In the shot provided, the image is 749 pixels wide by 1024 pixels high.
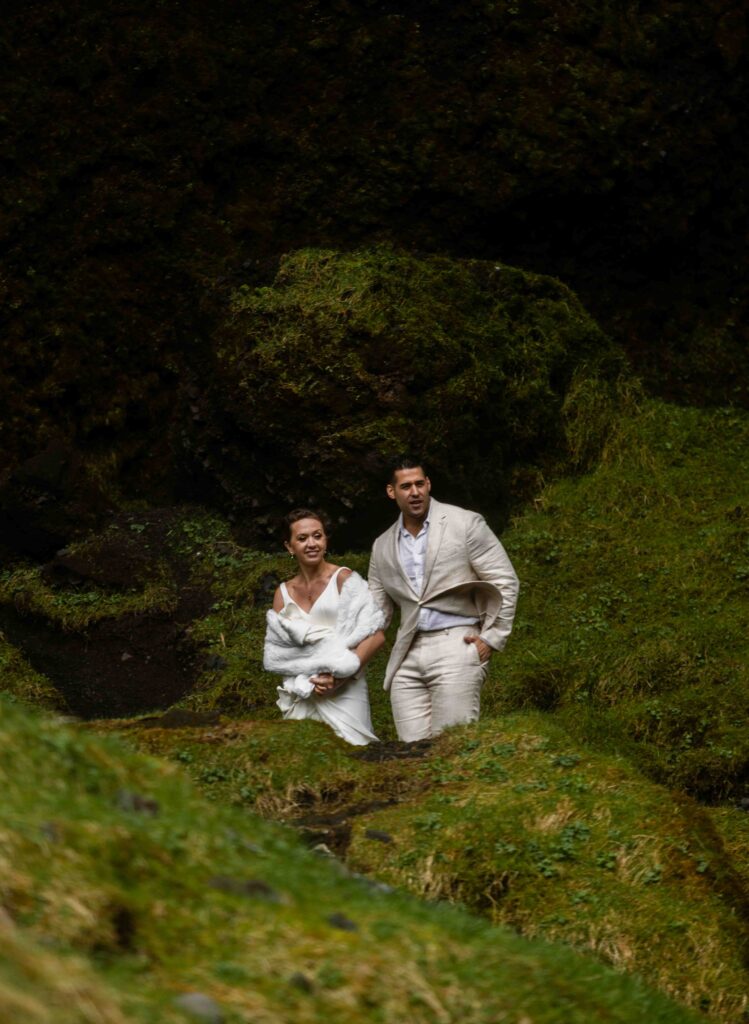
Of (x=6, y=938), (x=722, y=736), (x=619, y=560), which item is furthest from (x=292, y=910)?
(x=619, y=560)

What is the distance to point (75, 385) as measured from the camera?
21.0 metres

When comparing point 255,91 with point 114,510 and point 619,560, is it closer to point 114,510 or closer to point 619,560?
point 114,510

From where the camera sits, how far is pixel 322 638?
10.2 meters

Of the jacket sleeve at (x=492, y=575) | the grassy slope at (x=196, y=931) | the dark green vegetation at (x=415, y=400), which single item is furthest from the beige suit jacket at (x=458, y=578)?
the grassy slope at (x=196, y=931)

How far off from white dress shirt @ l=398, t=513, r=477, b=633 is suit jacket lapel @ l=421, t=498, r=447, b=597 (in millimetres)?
36

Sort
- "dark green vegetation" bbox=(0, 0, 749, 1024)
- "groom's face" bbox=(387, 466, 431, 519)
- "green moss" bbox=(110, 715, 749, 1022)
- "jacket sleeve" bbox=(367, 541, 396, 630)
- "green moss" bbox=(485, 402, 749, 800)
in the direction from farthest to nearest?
"green moss" bbox=(485, 402, 749, 800) < "jacket sleeve" bbox=(367, 541, 396, 630) < "groom's face" bbox=(387, 466, 431, 519) < "dark green vegetation" bbox=(0, 0, 749, 1024) < "green moss" bbox=(110, 715, 749, 1022)

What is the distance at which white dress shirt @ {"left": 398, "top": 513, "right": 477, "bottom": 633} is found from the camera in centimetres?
1082

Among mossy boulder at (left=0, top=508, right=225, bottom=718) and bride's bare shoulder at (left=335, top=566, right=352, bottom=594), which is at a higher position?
bride's bare shoulder at (left=335, top=566, right=352, bottom=594)

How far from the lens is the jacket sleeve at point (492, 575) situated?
35.3 feet

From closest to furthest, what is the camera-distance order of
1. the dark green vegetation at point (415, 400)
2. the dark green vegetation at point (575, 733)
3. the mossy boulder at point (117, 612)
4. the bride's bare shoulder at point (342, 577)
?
the dark green vegetation at point (575, 733) → the dark green vegetation at point (415, 400) → the bride's bare shoulder at point (342, 577) → the mossy boulder at point (117, 612)

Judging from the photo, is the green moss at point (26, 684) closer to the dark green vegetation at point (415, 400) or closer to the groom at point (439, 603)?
the dark green vegetation at point (415, 400)

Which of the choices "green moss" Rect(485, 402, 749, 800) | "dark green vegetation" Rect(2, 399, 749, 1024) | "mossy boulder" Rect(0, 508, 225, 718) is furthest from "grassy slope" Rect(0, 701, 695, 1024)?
"mossy boulder" Rect(0, 508, 225, 718)

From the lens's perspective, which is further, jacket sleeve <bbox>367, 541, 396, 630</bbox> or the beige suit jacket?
jacket sleeve <bbox>367, 541, 396, 630</bbox>

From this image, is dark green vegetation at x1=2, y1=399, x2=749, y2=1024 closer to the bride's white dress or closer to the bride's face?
the bride's white dress
